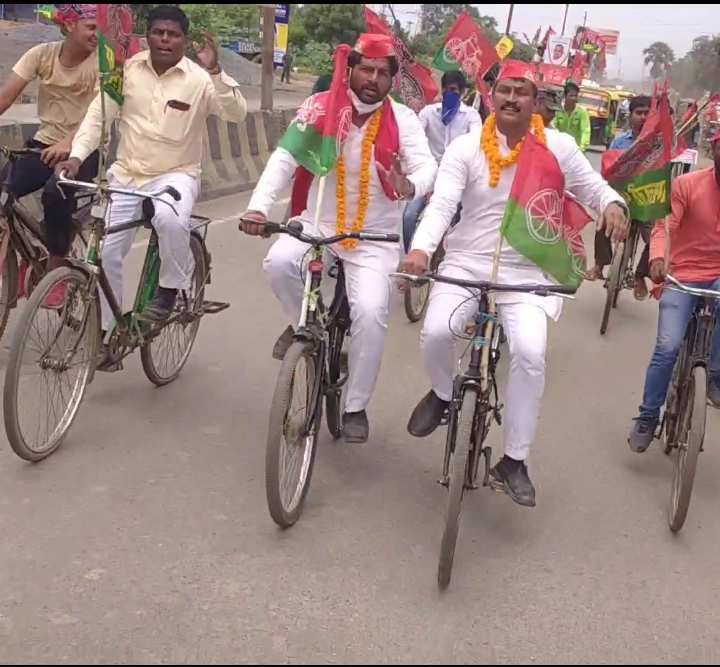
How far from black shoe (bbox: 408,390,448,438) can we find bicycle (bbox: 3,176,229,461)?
5.06ft

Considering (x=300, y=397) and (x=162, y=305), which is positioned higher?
(x=300, y=397)

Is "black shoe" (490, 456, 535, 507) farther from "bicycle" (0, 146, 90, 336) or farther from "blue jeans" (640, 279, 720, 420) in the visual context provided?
"bicycle" (0, 146, 90, 336)

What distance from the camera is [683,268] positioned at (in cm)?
485

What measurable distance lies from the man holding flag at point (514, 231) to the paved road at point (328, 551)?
0.43 metres

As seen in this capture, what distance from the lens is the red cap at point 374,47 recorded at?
4.21 m

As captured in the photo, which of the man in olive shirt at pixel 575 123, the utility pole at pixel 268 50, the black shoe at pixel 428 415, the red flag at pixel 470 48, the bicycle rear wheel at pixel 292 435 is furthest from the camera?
the utility pole at pixel 268 50

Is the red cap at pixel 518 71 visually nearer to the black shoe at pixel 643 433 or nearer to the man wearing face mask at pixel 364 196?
the man wearing face mask at pixel 364 196

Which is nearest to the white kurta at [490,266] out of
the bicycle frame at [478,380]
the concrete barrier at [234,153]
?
the bicycle frame at [478,380]

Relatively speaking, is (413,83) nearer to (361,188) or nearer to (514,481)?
(361,188)

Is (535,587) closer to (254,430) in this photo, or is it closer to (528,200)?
(528,200)

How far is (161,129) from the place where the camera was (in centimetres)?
504

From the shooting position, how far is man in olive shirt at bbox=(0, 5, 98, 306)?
525 centimetres

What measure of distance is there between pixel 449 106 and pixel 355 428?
427 cm

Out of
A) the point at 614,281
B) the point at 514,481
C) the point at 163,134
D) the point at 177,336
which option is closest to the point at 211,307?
the point at 177,336
